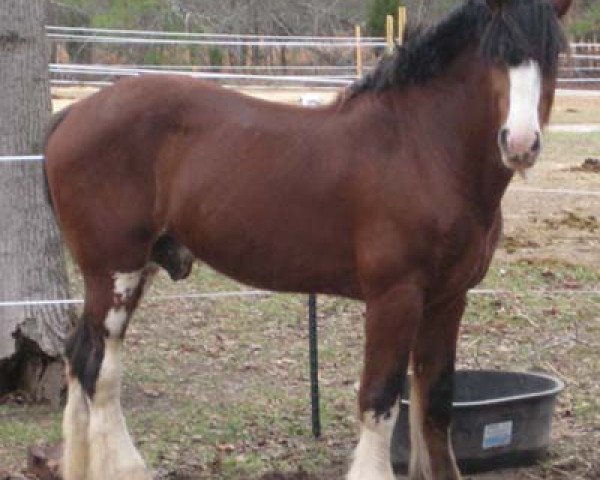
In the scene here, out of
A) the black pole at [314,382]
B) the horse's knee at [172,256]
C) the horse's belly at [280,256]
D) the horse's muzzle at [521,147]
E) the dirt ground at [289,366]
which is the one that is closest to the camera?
the horse's muzzle at [521,147]

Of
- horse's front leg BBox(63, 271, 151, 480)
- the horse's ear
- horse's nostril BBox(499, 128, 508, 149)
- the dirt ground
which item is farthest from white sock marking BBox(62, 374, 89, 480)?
the horse's ear

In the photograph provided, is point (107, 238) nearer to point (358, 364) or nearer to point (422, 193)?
point (422, 193)

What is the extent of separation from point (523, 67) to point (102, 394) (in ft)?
6.89

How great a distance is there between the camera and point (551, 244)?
9.07m

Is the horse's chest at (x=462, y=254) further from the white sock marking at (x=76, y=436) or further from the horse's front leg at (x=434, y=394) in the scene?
the white sock marking at (x=76, y=436)

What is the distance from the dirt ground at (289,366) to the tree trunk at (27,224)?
231mm

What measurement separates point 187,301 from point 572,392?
2.84m

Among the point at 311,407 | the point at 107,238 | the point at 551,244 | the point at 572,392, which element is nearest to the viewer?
the point at 107,238

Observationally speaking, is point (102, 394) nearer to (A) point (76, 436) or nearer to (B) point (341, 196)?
(A) point (76, 436)

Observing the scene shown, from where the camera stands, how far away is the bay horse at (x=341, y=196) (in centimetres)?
412

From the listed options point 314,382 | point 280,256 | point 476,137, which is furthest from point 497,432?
point 476,137

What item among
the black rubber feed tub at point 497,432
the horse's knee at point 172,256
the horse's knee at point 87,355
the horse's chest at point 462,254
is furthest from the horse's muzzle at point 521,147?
the horse's knee at point 87,355

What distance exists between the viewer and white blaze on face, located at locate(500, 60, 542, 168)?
12.3ft

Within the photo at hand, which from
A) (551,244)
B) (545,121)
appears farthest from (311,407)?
(551,244)
